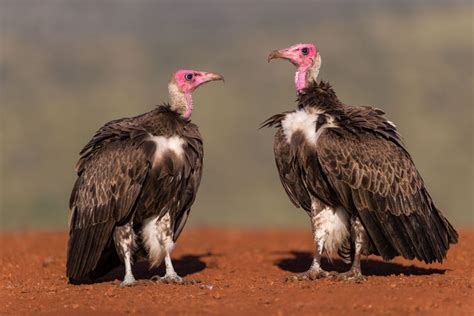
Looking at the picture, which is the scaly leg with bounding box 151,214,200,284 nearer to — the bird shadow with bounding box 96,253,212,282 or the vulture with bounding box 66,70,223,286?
the vulture with bounding box 66,70,223,286

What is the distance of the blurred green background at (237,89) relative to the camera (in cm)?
6750

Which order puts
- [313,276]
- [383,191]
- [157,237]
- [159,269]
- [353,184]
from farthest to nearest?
[159,269]
[157,237]
[313,276]
[383,191]
[353,184]

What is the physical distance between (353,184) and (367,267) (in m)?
2.84

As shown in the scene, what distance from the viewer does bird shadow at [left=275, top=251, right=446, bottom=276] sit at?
49.2 feet

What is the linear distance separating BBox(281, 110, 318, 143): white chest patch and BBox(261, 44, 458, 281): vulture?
14mm

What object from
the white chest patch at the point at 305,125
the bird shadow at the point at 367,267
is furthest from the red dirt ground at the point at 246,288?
the white chest patch at the point at 305,125

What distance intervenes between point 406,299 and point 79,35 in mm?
89685

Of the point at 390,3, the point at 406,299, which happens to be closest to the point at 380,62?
the point at 390,3

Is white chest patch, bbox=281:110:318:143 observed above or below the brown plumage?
above

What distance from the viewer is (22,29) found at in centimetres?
9656

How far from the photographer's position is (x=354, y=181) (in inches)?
519

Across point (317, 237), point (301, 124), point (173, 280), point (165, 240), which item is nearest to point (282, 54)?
point (301, 124)

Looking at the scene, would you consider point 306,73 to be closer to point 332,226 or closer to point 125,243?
point 332,226

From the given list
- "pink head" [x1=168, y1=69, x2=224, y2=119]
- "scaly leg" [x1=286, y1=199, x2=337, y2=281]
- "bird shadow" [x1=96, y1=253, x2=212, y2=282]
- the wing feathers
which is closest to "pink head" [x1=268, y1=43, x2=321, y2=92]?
"pink head" [x1=168, y1=69, x2=224, y2=119]
